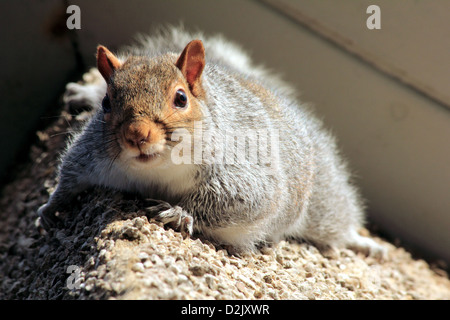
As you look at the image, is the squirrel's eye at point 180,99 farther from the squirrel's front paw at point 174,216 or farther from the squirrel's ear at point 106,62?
the squirrel's front paw at point 174,216

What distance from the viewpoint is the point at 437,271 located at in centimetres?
327

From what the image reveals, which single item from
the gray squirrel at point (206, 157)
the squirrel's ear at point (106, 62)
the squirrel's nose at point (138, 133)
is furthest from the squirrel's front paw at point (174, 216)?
the squirrel's ear at point (106, 62)

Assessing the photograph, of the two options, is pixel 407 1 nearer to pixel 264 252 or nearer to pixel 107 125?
pixel 264 252

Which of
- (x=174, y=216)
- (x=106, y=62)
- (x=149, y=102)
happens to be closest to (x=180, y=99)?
(x=149, y=102)

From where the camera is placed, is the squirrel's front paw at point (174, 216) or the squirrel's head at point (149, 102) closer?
the squirrel's head at point (149, 102)

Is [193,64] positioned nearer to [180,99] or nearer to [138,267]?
[180,99]

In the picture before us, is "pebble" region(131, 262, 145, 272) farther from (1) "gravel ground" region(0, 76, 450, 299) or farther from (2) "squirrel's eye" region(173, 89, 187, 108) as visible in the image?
(2) "squirrel's eye" region(173, 89, 187, 108)

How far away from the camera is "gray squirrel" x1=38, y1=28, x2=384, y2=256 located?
73.1 inches

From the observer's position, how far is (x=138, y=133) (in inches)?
68.7

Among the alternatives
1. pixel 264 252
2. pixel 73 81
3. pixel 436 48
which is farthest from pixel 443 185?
pixel 73 81

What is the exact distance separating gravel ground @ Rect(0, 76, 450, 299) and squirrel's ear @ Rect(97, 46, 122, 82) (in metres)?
0.56

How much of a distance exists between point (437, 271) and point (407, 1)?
5.53ft

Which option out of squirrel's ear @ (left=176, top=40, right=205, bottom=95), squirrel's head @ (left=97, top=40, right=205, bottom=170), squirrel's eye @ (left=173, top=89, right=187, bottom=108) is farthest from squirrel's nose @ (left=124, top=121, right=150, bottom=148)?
squirrel's ear @ (left=176, top=40, right=205, bottom=95)

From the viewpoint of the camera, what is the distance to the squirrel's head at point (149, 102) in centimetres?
178
